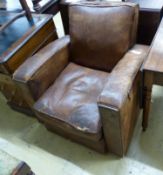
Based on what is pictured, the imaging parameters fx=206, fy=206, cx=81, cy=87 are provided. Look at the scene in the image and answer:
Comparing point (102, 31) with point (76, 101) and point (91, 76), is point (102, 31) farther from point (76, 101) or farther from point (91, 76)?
point (76, 101)

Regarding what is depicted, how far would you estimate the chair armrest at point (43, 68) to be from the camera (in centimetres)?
136

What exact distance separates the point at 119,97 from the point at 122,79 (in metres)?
0.14

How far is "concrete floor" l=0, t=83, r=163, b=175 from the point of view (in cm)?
142

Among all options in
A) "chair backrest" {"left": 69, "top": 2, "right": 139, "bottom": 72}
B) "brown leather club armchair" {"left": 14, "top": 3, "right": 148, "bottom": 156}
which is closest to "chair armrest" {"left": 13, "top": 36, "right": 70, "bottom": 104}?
"brown leather club armchair" {"left": 14, "top": 3, "right": 148, "bottom": 156}

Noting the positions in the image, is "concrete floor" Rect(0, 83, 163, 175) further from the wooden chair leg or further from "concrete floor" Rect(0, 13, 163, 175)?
the wooden chair leg

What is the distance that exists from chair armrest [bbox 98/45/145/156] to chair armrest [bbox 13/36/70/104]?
1.61 ft

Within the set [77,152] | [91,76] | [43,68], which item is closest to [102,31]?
[91,76]

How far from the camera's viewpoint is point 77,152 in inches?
61.2

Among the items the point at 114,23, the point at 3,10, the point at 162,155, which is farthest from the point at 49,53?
the point at 162,155

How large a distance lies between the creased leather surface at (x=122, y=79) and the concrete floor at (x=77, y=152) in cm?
58

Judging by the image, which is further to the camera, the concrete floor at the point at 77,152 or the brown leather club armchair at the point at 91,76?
the concrete floor at the point at 77,152

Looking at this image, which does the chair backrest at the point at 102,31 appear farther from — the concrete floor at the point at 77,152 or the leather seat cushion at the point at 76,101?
the concrete floor at the point at 77,152

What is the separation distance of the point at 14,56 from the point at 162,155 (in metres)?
1.24

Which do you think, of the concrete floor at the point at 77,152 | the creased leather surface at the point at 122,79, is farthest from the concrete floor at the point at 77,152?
the creased leather surface at the point at 122,79
